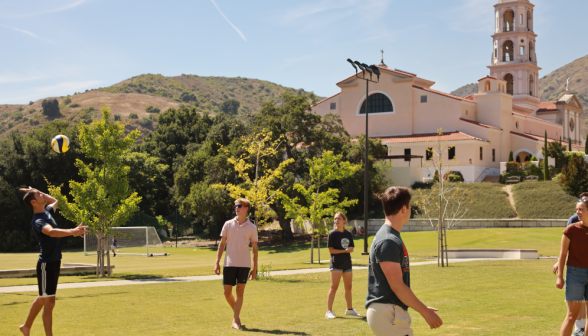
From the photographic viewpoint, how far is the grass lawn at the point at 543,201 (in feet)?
133

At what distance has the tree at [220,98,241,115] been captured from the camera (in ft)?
624

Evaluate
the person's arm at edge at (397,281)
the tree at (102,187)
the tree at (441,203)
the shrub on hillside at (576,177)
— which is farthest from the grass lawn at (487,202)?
the person's arm at edge at (397,281)

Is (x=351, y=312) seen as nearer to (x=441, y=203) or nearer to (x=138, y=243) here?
(x=441, y=203)

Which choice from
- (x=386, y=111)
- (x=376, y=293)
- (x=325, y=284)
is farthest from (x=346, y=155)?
(x=376, y=293)

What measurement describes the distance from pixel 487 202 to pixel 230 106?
15458 centimetres

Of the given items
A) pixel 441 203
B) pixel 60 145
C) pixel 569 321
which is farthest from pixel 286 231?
pixel 569 321

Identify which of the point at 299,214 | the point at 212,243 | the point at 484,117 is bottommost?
the point at 212,243

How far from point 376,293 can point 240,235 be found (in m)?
4.55

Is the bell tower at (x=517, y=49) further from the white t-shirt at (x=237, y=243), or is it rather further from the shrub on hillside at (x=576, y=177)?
the white t-shirt at (x=237, y=243)

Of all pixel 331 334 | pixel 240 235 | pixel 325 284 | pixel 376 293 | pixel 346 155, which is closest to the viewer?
pixel 376 293

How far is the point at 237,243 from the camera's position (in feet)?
29.5

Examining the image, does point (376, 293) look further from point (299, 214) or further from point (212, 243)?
point (212, 243)

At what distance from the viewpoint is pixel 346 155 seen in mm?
Result: 46219

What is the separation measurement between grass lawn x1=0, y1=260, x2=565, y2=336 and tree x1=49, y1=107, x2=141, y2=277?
176 inches
